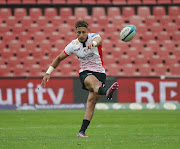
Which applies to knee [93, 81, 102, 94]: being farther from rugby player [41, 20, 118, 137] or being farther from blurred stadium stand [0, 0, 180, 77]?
blurred stadium stand [0, 0, 180, 77]

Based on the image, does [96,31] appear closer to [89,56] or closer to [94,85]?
[89,56]

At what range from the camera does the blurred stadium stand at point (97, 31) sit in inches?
716

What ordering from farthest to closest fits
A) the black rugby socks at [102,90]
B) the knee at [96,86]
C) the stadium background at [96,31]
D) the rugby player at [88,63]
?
1. the stadium background at [96,31]
2. the rugby player at [88,63]
3. the knee at [96,86]
4. the black rugby socks at [102,90]

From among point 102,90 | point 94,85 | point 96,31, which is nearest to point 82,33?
point 94,85

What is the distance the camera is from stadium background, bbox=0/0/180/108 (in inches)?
714

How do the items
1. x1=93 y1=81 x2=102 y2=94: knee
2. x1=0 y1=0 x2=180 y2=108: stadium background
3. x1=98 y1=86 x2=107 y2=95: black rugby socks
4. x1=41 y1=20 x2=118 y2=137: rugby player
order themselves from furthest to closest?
x1=0 y1=0 x2=180 y2=108: stadium background → x1=41 y1=20 x2=118 y2=137: rugby player → x1=93 y1=81 x2=102 y2=94: knee → x1=98 y1=86 x2=107 y2=95: black rugby socks

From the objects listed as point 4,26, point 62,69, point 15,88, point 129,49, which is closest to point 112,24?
point 129,49

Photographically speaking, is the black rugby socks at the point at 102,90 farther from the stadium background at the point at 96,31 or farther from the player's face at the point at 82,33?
the stadium background at the point at 96,31

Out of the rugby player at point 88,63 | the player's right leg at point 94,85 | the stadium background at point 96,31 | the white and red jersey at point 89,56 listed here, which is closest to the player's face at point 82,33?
the rugby player at point 88,63

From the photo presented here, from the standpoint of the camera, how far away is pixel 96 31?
19203 mm

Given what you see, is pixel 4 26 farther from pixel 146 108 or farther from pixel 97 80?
pixel 97 80

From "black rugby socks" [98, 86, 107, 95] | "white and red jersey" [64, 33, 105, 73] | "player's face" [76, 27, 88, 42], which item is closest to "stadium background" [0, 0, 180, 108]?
"white and red jersey" [64, 33, 105, 73]

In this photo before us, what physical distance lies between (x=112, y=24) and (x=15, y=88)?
21.0ft

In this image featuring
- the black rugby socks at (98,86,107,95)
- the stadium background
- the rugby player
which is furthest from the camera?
the stadium background
